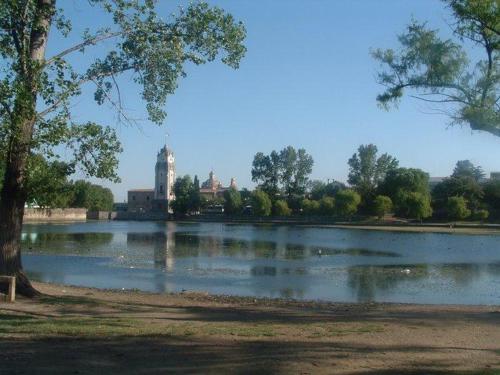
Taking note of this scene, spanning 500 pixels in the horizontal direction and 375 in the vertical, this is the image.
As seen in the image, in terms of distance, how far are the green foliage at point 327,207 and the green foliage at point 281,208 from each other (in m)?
8.74

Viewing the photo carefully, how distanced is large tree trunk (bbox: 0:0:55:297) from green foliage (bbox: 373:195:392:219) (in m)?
105

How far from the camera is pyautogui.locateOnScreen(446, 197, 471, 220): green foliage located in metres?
104

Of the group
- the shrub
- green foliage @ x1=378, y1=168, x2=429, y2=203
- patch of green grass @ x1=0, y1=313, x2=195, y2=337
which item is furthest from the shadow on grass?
the shrub

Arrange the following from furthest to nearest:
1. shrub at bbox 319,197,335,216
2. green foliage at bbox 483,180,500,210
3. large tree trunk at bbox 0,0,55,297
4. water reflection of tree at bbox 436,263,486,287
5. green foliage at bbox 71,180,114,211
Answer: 1. green foliage at bbox 71,180,114,211
2. shrub at bbox 319,197,335,216
3. green foliage at bbox 483,180,500,210
4. water reflection of tree at bbox 436,263,486,287
5. large tree trunk at bbox 0,0,55,297

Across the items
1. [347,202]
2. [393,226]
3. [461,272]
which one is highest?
[347,202]

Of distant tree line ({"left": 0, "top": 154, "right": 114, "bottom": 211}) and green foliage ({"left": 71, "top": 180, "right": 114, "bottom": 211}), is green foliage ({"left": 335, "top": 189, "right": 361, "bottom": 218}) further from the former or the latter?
distant tree line ({"left": 0, "top": 154, "right": 114, "bottom": 211})

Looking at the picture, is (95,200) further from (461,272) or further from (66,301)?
(66,301)

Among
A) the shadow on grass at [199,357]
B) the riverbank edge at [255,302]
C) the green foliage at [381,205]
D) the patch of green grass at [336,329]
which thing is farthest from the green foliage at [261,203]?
the shadow on grass at [199,357]

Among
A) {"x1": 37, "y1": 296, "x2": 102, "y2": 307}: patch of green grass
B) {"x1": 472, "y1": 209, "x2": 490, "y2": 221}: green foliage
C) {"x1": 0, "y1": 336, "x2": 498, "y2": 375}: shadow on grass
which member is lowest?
{"x1": 37, "y1": 296, "x2": 102, "y2": 307}: patch of green grass

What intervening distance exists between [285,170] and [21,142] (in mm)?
140543

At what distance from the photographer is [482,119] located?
13211mm

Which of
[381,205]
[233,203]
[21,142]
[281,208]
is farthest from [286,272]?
[233,203]

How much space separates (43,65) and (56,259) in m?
25.7

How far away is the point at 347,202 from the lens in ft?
404
